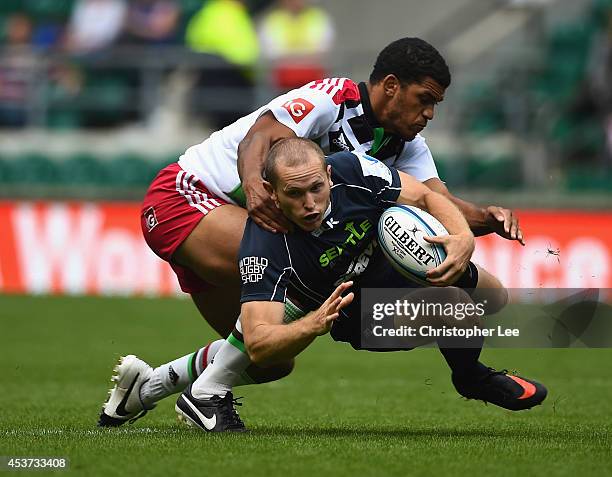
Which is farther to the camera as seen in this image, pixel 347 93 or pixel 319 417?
pixel 319 417

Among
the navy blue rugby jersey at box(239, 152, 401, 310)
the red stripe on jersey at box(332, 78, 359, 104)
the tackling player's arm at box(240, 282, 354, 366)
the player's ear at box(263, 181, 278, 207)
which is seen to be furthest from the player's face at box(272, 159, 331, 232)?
the red stripe on jersey at box(332, 78, 359, 104)

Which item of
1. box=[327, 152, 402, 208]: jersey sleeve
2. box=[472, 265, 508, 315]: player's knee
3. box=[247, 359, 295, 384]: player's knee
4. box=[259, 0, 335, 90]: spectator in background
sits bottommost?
box=[247, 359, 295, 384]: player's knee

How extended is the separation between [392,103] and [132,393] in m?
2.02

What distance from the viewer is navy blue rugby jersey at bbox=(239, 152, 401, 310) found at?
5.84m

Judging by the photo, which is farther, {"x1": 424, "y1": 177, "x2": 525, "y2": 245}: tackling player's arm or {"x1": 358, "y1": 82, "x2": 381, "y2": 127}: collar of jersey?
{"x1": 358, "y1": 82, "x2": 381, "y2": 127}: collar of jersey

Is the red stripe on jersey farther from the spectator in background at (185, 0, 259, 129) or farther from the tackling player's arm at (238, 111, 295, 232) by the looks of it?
the spectator in background at (185, 0, 259, 129)

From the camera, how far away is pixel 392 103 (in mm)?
6488

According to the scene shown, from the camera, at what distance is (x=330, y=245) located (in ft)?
19.6

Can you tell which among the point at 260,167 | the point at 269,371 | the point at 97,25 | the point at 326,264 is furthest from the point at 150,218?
the point at 97,25

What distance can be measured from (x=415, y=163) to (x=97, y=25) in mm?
11005

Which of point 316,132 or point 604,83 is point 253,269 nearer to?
point 316,132

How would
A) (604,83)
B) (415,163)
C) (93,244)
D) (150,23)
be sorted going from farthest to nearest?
(150,23) < (604,83) < (93,244) < (415,163)

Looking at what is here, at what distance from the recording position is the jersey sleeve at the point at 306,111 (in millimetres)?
6363

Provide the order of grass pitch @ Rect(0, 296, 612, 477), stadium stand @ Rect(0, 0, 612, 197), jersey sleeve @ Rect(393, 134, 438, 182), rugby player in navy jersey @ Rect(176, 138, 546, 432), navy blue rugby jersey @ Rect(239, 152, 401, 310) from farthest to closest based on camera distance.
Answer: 1. stadium stand @ Rect(0, 0, 612, 197)
2. jersey sleeve @ Rect(393, 134, 438, 182)
3. navy blue rugby jersey @ Rect(239, 152, 401, 310)
4. rugby player in navy jersey @ Rect(176, 138, 546, 432)
5. grass pitch @ Rect(0, 296, 612, 477)
